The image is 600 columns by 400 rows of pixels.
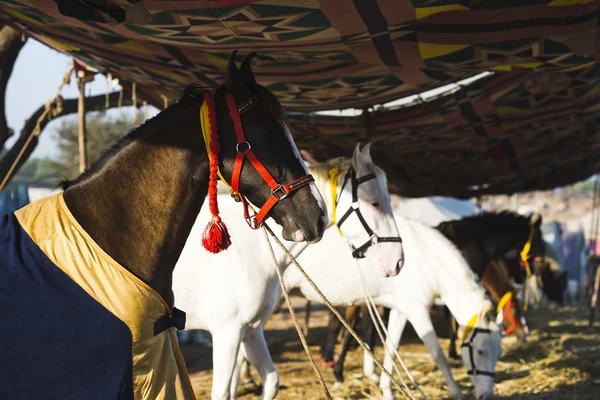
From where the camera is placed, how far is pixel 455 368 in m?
8.02

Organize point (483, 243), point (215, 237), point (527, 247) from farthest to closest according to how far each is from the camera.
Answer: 1. point (527, 247)
2. point (483, 243)
3. point (215, 237)

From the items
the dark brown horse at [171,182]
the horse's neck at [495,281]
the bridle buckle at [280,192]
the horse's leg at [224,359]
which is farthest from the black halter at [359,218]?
the horse's neck at [495,281]

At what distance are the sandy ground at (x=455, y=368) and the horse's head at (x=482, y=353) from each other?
113 cm

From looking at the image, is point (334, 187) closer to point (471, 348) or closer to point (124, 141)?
point (471, 348)

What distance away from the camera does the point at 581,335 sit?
34.9 ft

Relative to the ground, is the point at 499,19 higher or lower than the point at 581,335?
higher

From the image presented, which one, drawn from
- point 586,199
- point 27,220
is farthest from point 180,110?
point 586,199

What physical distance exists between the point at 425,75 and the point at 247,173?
1.64 metres

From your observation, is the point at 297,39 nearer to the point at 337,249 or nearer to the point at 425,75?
the point at 425,75

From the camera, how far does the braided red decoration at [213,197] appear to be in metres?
2.27

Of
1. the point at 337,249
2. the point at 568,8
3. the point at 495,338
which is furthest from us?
the point at 337,249

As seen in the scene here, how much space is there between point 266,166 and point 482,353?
357 cm

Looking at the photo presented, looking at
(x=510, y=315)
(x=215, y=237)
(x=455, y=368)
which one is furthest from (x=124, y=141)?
(x=455, y=368)

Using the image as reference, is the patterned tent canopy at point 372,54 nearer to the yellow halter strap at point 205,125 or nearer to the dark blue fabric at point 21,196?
the yellow halter strap at point 205,125
